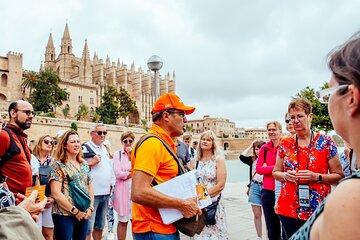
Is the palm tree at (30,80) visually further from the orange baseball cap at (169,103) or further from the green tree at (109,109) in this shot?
the orange baseball cap at (169,103)

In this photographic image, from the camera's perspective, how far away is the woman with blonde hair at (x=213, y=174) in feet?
12.1

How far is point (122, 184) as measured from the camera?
5273mm

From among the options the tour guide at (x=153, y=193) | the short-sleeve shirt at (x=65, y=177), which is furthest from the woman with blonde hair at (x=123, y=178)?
the tour guide at (x=153, y=193)

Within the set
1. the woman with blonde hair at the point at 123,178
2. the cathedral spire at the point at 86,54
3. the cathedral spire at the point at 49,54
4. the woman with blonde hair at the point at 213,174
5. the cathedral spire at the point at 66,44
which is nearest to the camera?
the woman with blonde hair at the point at 213,174

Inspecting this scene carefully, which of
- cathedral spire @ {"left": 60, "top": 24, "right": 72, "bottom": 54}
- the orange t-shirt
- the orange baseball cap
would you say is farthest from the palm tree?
the orange t-shirt

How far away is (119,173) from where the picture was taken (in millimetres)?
5230

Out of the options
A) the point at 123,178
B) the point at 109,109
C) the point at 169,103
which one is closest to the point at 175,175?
the point at 169,103

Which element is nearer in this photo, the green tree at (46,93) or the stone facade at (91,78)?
the green tree at (46,93)

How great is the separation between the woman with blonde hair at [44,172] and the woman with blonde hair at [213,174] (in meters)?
1.96

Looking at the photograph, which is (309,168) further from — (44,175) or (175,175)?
(44,175)

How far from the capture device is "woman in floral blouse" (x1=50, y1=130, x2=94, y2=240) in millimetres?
3584

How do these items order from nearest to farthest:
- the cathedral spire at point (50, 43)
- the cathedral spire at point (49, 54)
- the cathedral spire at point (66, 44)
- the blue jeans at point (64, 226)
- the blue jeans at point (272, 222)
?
the blue jeans at point (64, 226) < the blue jeans at point (272, 222) < the cathedral spire at point (66, 44) < the cathedral spire at point (49, 54) < the cathedral spire at point (50, 43)

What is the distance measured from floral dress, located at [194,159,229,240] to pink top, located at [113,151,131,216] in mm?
1756

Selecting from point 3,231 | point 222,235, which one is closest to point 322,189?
point 222,235
